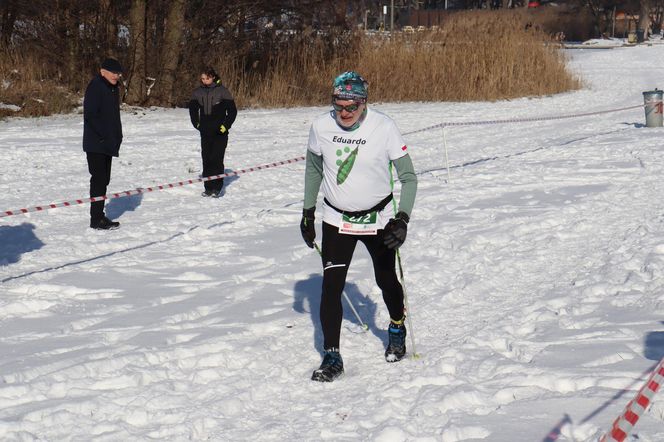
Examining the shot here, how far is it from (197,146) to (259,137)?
2.10 metres

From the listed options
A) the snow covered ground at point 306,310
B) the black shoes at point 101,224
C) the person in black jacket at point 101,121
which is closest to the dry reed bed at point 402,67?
the snow covered ground at point 306,310

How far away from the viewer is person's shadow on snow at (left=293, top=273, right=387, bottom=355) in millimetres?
6961

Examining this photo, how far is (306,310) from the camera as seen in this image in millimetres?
7512

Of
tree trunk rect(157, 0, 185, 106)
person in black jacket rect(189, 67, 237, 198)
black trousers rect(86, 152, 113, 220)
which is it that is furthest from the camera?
tree trunk rect(157, 0, 185, 106)

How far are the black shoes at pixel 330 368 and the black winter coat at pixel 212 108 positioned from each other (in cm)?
667

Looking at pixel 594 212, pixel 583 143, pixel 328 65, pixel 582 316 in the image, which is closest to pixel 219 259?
pixel 582 316

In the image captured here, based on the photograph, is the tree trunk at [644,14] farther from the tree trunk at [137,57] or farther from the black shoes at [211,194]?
the black shoes at [211,194]

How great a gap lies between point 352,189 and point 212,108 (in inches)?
263

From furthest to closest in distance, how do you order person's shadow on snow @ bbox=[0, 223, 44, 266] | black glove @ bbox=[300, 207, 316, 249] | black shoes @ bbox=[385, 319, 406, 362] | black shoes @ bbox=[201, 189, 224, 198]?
black shoes @ bbox=[201, 189, 224, 198] < person's shadow on snow @ bbox=[0, 223, 44, 266] < black shoes @ bbox=[385, 319, 406, 362] < black glove @ bbox=[300, 207, 316, 249]

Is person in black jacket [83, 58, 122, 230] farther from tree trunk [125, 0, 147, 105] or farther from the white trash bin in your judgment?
tree trunk [125, 0, 147, 105]

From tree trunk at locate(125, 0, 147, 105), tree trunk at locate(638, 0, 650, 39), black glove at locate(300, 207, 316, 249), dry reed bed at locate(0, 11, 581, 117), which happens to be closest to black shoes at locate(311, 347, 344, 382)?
black glove at locate(300, 207, 316, 249)

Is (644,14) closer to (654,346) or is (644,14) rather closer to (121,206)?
(121,206)

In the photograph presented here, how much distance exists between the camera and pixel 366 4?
105ft

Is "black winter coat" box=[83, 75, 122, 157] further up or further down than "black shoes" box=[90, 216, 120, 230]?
further up
